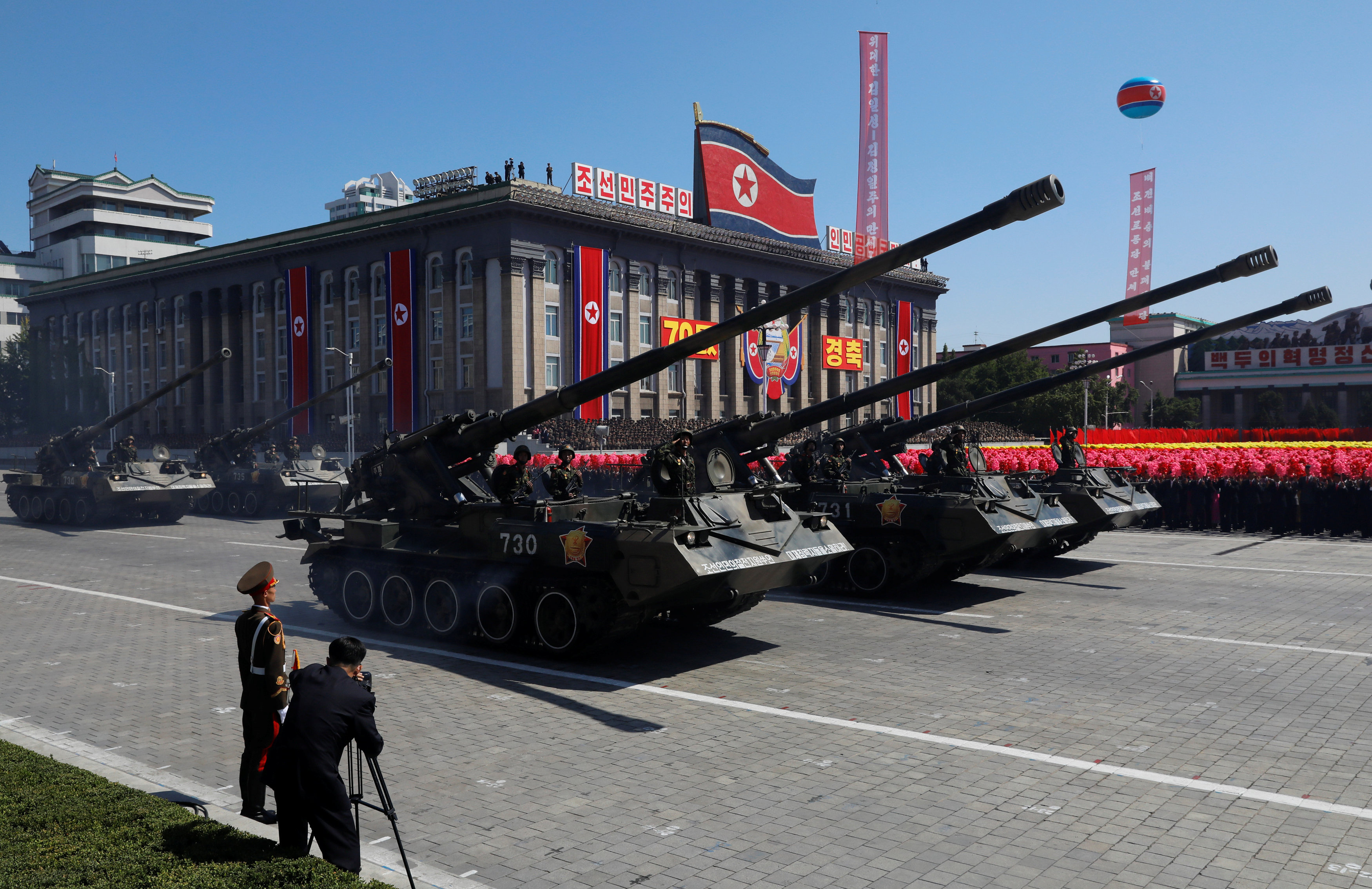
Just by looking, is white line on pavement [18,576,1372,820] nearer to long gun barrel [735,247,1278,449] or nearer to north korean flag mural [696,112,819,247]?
long gun barrel [735,247,1278,449]

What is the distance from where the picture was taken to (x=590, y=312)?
5238 cm

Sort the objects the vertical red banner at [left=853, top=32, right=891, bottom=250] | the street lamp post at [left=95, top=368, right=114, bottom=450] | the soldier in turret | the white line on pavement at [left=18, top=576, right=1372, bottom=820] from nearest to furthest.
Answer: the white line on pavement at [left=18, top=576, right=1372, bottom=820], the soldier in turret, the vertical red banner at [left=853, top=32, right=891, bottom=250], the street lamp post at [left=95, top=368, right=114, bottom=450]

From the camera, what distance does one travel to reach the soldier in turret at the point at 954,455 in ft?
51.8

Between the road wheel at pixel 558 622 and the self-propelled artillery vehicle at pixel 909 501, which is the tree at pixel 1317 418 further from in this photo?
the road wheel at pixel 558 622

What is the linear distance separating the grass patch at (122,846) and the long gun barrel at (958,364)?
8583 mm

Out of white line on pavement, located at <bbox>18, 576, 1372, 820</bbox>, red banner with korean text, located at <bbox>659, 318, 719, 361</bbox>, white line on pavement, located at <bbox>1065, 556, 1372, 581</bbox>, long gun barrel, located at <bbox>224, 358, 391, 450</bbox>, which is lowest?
white line on pavement, located at <bbox>18, 576, 1372, 820</bbox>

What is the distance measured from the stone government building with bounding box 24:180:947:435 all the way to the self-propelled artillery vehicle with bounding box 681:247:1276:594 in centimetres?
3491

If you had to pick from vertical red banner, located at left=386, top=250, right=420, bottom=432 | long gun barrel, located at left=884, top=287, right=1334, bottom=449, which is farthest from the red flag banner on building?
long gun barrel, located at left=884, top=287, right=1334, bottom=449

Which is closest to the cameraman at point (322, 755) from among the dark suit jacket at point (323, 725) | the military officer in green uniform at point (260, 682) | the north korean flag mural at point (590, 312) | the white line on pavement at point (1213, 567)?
the dark suit jacket at point (323, 725)

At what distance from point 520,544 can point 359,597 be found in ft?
10.1

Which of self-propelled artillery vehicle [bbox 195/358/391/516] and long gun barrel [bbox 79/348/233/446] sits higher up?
long gun barrel [bbox 79/348/233/446]

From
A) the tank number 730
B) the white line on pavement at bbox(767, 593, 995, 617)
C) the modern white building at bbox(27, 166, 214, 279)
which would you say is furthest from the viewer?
the modern white building at bbox(27, 166, 214, 279)

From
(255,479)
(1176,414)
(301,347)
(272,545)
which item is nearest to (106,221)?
(301,347)

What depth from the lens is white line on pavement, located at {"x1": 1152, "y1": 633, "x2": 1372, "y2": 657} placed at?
10914mm
